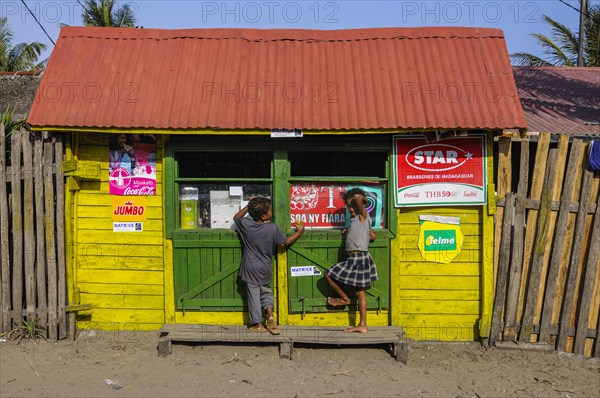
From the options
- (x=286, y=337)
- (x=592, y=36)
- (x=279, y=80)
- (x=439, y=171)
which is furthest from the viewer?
(x=592, y=36)

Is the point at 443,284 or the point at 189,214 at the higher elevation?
the point at 189,214

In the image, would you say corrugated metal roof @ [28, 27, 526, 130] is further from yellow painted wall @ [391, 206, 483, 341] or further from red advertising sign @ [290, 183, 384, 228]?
yellow painted wall @ [391, 206, 483, 341]

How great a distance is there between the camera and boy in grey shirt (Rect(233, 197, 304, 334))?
21.6 ft

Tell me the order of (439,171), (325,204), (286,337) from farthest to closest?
1. (325,204)
2. (439,171)
3. (286,337)

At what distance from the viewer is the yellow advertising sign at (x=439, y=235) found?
22.6 ft

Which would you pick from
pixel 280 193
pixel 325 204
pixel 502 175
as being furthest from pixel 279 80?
pixel 502 175

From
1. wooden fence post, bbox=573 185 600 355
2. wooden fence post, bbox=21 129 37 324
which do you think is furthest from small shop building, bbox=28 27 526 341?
wooden fence post, bbox=573 185 600 355

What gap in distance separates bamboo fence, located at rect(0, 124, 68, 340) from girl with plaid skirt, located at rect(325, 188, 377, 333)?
294 cm

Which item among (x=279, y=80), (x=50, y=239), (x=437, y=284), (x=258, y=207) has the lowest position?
(x=437, y=284)

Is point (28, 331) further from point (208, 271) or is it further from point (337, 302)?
A: point (337, 302)

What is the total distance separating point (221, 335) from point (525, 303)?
132 inches

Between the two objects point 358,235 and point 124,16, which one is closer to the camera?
point 358,235

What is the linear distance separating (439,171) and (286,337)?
2.44m

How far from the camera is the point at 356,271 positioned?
21.7ft
